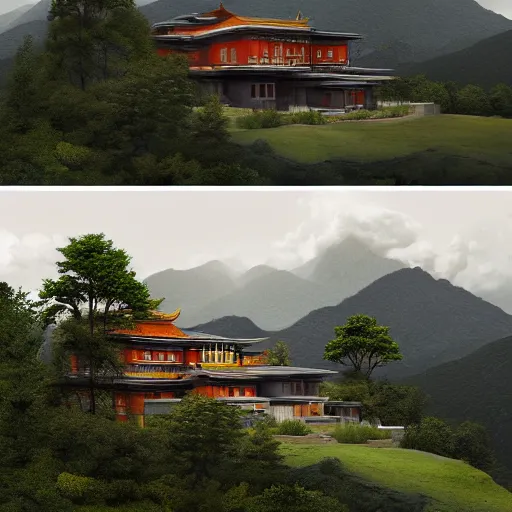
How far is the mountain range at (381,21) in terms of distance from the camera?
9.56 meters

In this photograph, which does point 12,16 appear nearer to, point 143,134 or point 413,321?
point 143,134

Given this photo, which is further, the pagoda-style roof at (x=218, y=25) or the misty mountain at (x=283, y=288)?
the misty mountain at (x=283, y=288)

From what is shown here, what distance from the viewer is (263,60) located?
938 centimetres

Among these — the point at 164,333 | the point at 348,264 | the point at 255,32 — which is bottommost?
the point at 164,333

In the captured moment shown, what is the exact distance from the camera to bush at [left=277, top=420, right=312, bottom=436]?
9.12 meters

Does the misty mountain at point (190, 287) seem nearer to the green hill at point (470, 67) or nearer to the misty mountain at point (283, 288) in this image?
the misty mountain at point (283, 288)

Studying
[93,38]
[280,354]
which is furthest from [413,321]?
[93,38]

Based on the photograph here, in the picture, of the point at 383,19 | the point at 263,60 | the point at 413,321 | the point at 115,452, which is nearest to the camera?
the point at 115,452

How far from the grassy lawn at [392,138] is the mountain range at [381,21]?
496 mm

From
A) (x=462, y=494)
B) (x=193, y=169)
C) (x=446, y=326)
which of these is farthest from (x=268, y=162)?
(x=462, y=494)

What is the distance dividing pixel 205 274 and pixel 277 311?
580mm

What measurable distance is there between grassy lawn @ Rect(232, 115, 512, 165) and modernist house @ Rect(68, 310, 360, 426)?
1.39m

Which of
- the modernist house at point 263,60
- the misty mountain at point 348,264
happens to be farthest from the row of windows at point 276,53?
the misty mountain at point 348,264

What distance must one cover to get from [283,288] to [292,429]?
1058 mm
